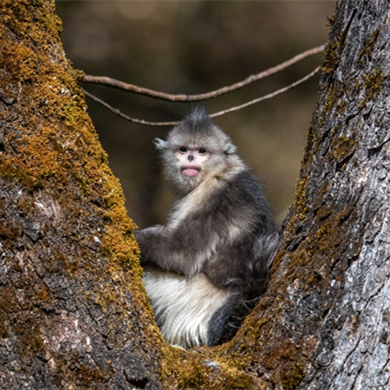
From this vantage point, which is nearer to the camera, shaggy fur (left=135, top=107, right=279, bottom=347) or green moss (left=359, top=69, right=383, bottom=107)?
green moss (left=359, top=69, right=383, bottom=107)

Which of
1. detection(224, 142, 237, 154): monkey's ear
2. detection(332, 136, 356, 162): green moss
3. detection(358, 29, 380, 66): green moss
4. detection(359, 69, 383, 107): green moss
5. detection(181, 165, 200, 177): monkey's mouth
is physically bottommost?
detection(181, 165, 200, 177): monkey's mouth

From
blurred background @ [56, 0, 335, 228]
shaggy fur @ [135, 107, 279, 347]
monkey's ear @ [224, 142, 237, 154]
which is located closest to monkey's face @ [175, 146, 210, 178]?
monkey's ear @ [224, 142, 237, 154]

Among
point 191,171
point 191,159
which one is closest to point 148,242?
point 191,171

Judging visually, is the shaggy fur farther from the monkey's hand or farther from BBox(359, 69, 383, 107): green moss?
BBox(359, 69, 383, 107): green moss

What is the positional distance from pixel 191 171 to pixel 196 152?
0.27m

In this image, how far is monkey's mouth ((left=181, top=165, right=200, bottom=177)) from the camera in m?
5.21

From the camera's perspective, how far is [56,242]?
2.55 metres

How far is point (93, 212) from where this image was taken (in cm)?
269

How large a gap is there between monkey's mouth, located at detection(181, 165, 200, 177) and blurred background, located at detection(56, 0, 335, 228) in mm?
6671

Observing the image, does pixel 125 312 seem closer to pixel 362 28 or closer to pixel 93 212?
pixel 93 212

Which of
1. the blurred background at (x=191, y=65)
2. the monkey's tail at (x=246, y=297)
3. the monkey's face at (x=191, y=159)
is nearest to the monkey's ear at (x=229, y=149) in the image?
the monkey's face at (x=191, y=159)

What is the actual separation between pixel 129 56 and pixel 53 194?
9701 mm

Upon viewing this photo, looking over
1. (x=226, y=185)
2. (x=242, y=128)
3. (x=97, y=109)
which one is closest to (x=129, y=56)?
(x=97, y=109)

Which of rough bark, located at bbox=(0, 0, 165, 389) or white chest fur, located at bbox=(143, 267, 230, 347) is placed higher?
rough bark, located at bbox=(0, 0, 165, 389)
